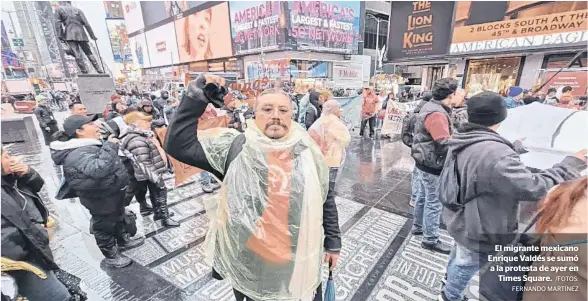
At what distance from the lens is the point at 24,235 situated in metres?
1.58

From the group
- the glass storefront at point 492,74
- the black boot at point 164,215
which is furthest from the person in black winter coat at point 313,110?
the glass storefront at point 492,74

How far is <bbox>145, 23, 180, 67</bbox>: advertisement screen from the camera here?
32.7m

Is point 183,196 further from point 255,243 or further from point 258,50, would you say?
point 258,50

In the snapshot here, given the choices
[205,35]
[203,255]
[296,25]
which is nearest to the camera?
[203,255]

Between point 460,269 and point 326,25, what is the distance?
2256 centimetres

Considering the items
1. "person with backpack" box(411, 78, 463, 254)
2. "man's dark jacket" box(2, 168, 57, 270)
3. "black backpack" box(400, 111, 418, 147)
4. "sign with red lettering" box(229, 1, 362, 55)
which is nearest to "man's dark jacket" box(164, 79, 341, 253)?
"man's dark jacket" box(2, 168, 57, 270)

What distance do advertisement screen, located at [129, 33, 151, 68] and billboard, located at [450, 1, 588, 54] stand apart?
4164 centimetres

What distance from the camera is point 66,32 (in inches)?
270

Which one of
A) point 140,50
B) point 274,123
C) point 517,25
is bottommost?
point 274,123

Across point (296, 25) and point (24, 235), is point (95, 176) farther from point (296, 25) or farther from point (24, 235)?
point (296, 25)

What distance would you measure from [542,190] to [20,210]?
305 centimetres

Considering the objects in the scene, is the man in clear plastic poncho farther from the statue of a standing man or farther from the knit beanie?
the statue of a standing man

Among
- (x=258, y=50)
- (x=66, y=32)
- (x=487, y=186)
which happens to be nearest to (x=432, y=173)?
(x=487, y=186)

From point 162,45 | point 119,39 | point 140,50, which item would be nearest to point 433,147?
point 162,45
